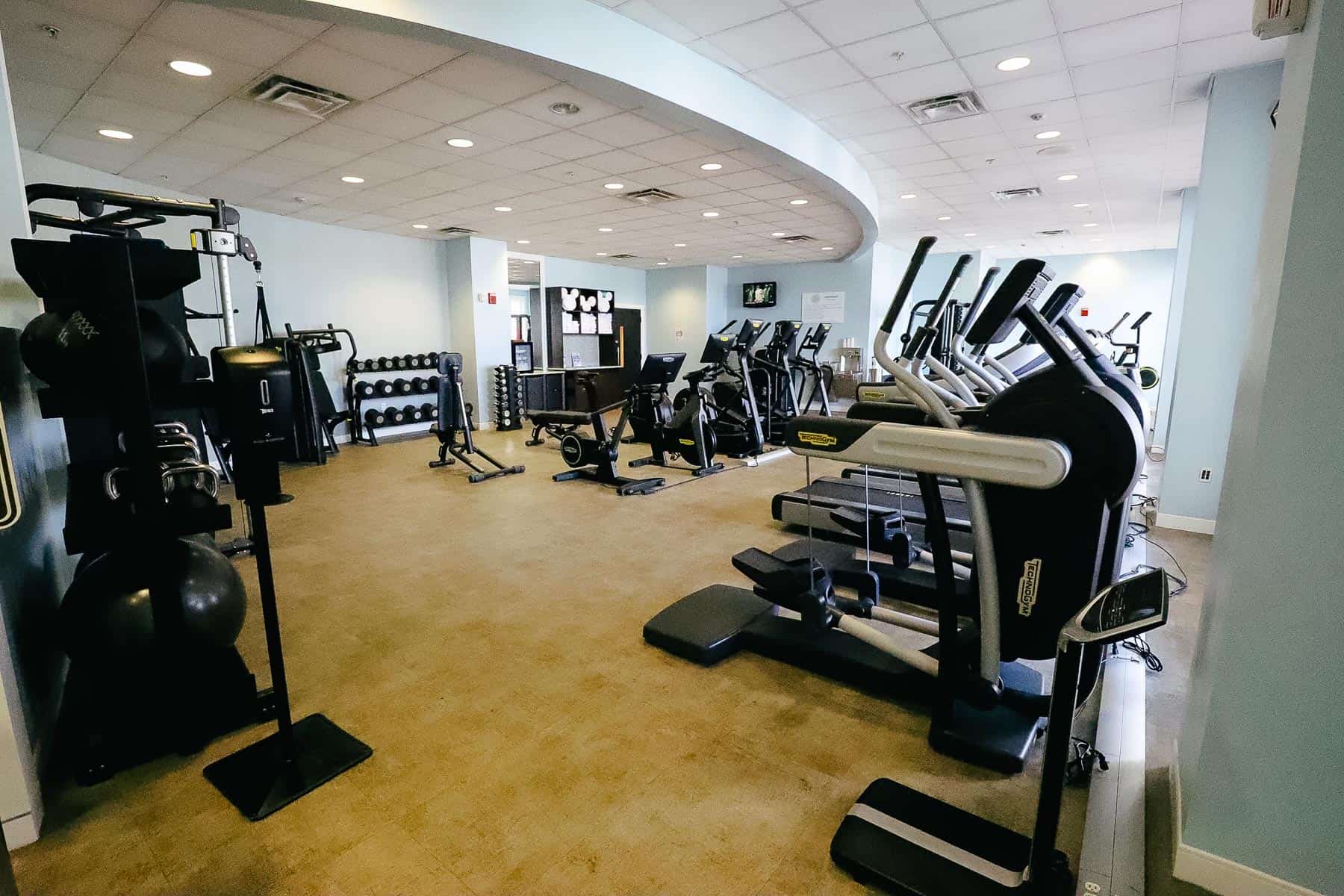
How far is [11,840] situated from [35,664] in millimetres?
553

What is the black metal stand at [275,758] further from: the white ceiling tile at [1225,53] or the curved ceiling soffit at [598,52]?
the white ceiling tile at [1225,53]

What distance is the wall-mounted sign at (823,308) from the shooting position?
12352 millimetres

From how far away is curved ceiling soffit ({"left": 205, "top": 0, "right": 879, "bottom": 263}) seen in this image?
9.43ft

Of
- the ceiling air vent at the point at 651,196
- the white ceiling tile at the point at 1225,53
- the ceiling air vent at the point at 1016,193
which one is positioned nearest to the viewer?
the white ceiling tile at the point at 1225,53

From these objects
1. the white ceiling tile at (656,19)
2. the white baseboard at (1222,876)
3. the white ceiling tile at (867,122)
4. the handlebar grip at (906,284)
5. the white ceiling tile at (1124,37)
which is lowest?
the white baseboard at (1222,876)

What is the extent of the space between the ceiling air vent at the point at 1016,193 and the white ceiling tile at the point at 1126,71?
3.09 metres

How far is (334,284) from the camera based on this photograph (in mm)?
8109

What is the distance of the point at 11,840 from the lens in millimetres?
1673

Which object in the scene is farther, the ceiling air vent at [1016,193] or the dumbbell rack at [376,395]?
the dumbbell rack at [376,395]

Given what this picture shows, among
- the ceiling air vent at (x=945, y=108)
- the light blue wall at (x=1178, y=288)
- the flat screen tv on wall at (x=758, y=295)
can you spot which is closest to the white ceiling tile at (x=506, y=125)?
the ceiling air vent at (x=945, y=108)

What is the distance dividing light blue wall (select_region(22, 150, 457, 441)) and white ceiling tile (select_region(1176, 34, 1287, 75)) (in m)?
8.20

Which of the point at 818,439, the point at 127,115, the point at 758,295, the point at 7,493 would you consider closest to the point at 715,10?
the point at 818,439

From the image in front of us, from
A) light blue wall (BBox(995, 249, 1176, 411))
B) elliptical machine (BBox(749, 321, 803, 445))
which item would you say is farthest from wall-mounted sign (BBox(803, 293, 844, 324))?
elliptical machine (BBox(749, 321, 803, 445))

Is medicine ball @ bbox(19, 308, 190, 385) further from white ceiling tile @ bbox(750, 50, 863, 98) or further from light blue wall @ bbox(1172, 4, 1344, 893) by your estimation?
white ceiling tile @ bbox(750, 50, 863, 98)
